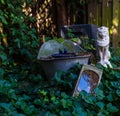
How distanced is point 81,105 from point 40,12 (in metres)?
3.16

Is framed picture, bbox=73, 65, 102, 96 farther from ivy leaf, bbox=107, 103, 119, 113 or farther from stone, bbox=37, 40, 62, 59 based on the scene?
stone, bbox=37, 40, 62, 59

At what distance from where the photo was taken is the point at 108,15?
261 inches

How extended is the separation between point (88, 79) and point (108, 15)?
3.20 meters

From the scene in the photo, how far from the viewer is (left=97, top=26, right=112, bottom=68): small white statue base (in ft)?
13.4

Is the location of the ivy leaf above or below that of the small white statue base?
below

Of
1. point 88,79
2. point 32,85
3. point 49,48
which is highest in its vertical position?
point 49,48

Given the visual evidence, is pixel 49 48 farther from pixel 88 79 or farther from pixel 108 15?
pixel 108 15

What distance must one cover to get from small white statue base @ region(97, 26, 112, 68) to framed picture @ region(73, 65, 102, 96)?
0.50 meters

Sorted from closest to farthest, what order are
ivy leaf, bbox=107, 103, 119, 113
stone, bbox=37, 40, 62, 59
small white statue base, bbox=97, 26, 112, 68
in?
ivy leaf, bbox=107, 103, 119, 113, small white statue base, bbox=97, 26, 112, 68, stone, bbox=37, 40, 62, 59

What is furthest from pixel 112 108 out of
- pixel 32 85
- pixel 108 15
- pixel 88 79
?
pixel 108 15

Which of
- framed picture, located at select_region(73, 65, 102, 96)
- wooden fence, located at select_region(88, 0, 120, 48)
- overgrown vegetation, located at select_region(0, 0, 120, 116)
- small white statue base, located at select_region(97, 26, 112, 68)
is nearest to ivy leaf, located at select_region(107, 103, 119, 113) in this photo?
overgrown vegetation, located at select_region(0, 0, 120, 116)

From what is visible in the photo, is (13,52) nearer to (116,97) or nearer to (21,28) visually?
(21,28)

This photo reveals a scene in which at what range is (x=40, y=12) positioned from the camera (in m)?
6.05

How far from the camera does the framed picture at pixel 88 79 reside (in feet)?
11.6
